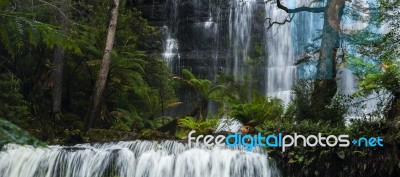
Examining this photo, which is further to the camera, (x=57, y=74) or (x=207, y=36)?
(x=207, y=36)

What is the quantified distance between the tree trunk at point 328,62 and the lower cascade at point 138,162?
1941 mm

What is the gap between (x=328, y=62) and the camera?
8.82m

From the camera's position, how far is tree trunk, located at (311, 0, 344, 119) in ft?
26.8

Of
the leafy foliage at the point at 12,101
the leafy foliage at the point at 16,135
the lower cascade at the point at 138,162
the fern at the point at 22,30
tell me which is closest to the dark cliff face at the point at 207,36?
the leafy foliage at the point at 12,101

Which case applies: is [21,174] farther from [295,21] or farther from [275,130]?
[295,21]

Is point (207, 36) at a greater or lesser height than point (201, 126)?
greater

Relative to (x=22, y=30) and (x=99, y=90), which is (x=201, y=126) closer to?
(x=99, y=90)

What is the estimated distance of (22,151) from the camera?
7.46 meters

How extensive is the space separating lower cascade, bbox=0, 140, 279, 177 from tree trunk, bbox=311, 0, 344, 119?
194 centimetres

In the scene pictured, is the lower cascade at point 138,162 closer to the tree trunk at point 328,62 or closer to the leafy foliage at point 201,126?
the leafy foliage at point 201,126

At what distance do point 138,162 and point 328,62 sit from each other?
4.28m

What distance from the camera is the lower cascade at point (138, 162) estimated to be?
6.75m

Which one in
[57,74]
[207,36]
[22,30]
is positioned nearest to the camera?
[22,30]

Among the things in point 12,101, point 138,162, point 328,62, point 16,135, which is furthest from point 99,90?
point 16,135
